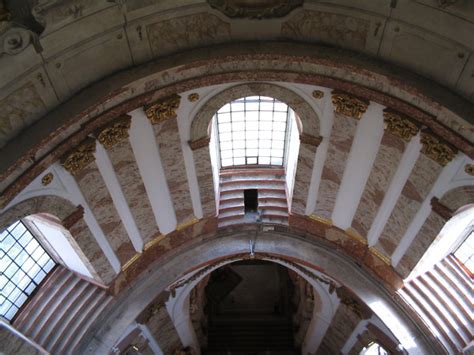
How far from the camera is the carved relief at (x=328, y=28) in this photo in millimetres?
9586

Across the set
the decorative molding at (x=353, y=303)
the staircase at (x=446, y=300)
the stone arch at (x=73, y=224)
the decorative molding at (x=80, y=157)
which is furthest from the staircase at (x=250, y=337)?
the decorative molding at (x=80, y=157)

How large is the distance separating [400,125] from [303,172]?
3.49 m

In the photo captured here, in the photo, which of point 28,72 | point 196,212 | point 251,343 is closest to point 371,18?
point 28,72

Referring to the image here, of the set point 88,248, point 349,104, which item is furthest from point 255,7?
point 88,248

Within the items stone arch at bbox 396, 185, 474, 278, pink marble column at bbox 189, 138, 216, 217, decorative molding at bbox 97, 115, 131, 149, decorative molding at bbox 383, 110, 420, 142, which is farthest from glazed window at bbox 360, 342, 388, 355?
decorative molding at bbox 97, 115, 131, 149

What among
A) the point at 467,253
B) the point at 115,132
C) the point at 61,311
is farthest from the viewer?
the point at 467,253

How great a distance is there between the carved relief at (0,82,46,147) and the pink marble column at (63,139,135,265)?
1.25 meters

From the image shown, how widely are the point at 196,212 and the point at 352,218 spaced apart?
4424 millimetres

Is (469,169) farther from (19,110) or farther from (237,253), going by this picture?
(19,110)

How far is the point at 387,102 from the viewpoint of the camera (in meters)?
10.3

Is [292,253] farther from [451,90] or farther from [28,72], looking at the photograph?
[28,72]

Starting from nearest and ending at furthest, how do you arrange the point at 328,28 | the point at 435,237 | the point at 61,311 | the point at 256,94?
the point at 328,28, the point at 256,94, the point at 435,237, the point at 61,311

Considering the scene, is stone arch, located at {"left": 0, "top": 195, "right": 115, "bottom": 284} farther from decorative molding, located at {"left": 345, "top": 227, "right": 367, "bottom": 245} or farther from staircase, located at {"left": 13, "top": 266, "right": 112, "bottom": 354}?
decorative molding, located at {"left": 345, "top": 227, "right": 367, "bottom": 245}

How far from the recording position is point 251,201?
16.0 meters
